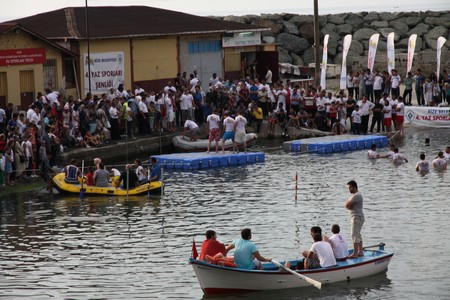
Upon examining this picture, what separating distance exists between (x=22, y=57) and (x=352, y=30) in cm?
3716

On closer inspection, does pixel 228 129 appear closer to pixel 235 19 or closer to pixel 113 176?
pixel 113 176

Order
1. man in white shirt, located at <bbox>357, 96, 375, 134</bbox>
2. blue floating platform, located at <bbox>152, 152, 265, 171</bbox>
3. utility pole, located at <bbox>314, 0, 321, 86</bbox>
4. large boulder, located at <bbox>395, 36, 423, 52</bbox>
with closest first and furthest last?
blue floating platform, located at <bbox>152, 152, 265, 171</bbox> < man in white shirt, located at <bbox>357, 96, 375, 134</bbox> < utility pole, located at <bbox>314, 0, 321, 86</bbox> < large boulder, located at <bbox>395, 36, 423, 52</bbox>

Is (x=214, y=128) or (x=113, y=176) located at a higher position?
(x=214, y=128)

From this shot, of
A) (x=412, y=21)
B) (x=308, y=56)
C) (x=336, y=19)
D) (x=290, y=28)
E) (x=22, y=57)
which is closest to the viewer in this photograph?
(x=22, y=57)

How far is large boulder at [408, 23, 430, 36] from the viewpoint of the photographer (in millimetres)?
81125

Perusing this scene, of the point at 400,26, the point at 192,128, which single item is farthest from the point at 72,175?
the point at 400,26

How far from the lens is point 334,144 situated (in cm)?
4938

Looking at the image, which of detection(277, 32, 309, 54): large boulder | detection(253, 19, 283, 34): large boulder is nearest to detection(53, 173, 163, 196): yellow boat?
detection(277, 32, 309, 54): large boulder

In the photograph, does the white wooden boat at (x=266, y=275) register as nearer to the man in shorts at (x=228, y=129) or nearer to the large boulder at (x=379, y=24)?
the man in shorts at (x=228, y=129)

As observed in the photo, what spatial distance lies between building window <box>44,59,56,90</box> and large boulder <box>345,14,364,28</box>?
35568 mm

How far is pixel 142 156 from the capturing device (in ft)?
162

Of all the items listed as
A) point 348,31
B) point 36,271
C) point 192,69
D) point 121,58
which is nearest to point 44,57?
point 121,58

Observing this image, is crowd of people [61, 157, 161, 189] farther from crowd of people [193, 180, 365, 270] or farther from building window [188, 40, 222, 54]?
building window [188, 40, 222, 54]

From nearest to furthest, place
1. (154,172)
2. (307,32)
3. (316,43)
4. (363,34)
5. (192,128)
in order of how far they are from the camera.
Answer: (154,172) → (192,128) → (316,43) → (307,32) → (363,34)
